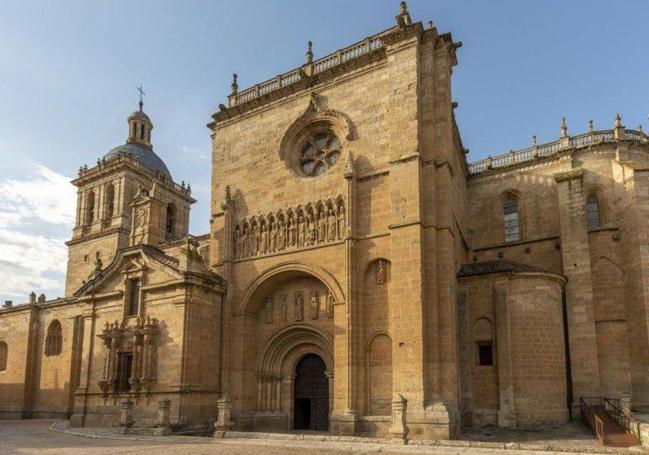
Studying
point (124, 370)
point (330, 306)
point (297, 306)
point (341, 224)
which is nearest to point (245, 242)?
point (297, 306)

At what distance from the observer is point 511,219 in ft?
92.5

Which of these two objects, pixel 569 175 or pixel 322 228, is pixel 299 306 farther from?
pixel 569 175

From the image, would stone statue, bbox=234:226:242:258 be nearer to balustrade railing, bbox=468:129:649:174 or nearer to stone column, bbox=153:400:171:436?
stone column, bbox=153:400:171:436

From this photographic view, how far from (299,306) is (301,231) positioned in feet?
9.79

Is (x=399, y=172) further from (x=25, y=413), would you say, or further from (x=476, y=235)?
(x=25, y=413)

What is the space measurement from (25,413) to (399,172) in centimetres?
2670

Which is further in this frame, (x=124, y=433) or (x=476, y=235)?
(x=476, y=235)

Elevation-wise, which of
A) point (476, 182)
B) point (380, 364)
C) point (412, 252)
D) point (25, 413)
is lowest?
point (25, 413)

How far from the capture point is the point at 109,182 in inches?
1742

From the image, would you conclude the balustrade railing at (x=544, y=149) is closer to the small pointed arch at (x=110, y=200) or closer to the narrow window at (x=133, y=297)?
the narrow window at (x=133, y=297)

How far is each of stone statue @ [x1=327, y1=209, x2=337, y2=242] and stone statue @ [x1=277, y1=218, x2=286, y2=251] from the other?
83.7 inches

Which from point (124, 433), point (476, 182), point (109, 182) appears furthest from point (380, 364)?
point (109, 182)

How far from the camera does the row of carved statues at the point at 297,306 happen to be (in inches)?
846

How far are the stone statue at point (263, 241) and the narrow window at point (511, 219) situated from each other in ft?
41.1
